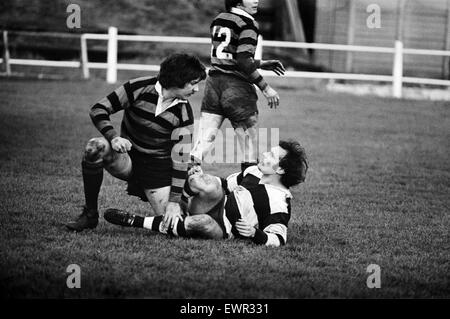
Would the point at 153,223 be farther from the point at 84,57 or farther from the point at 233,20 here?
the point at 84,57

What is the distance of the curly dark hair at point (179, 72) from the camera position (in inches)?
192

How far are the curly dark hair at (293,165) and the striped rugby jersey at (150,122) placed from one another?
71 cm

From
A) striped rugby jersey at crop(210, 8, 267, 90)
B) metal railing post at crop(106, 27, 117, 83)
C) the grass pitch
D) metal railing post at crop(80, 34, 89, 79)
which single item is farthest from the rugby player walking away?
metal railing post at crop(80, 34, 89, 79)

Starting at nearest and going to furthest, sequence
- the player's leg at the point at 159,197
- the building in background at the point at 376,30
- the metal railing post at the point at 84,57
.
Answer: the player's leg at the point at 159,197, the metal railing post at the point at 84,57, the building in background at the point at 376,30

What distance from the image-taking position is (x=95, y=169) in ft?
16.2

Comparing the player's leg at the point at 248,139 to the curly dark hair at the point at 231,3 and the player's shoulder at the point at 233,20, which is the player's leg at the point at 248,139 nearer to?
the player's shoulder at the point at 233,20

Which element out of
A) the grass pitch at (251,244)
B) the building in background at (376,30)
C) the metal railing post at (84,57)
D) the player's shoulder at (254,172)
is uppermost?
the building in background at (376,30)

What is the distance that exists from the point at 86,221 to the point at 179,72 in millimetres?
1224

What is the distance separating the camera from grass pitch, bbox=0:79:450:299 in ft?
13.2

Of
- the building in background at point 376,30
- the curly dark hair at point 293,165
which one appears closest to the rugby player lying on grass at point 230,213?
the curly dark hair at point 293,165

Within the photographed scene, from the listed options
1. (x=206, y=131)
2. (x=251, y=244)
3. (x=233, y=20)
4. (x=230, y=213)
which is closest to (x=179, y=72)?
(x=230, y=213)

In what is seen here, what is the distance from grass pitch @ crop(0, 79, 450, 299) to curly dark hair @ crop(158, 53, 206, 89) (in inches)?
41.9

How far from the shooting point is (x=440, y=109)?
1473cm

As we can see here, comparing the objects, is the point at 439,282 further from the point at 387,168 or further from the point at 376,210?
the point at 387,168
